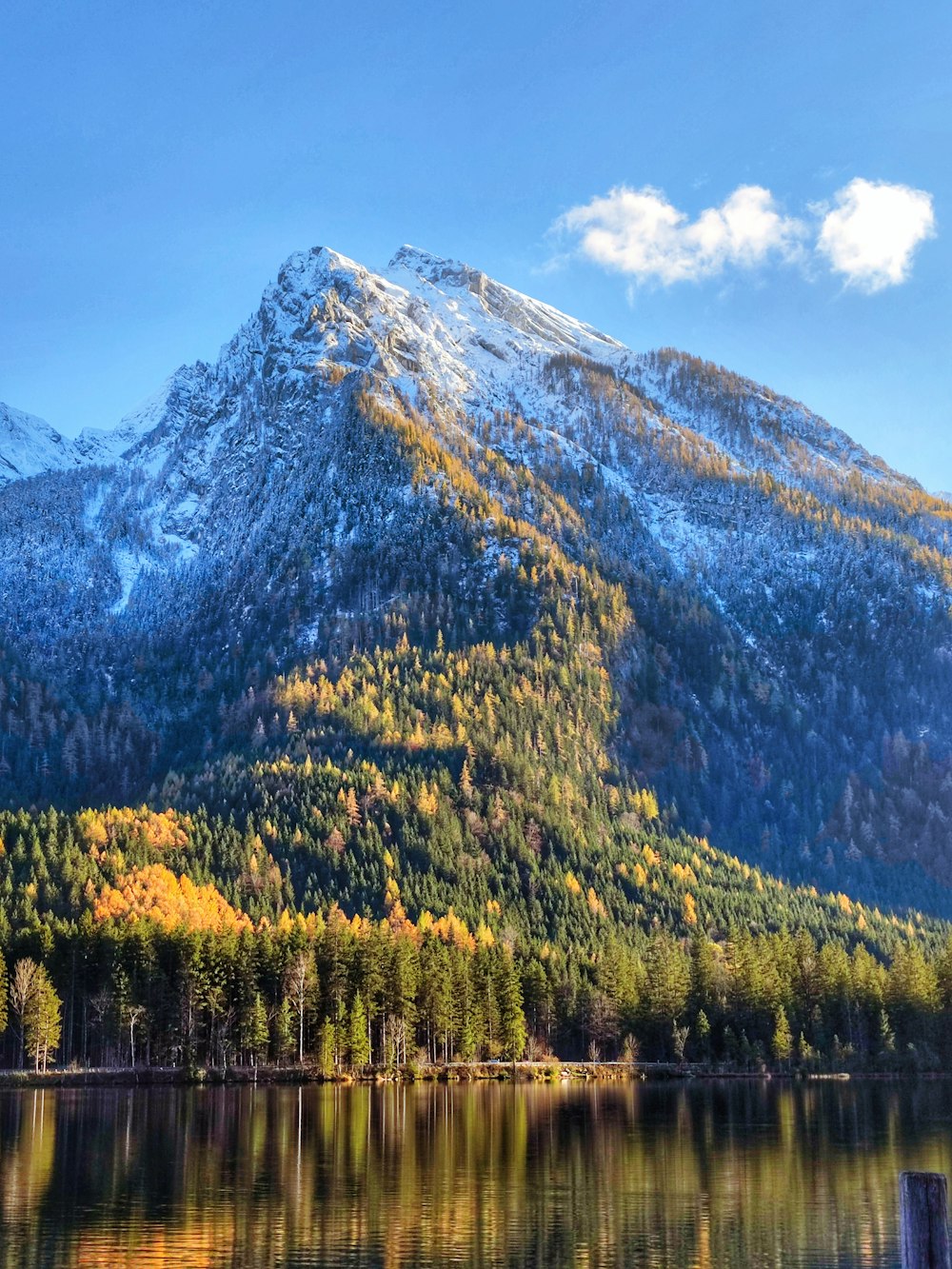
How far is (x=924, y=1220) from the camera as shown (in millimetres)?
22453

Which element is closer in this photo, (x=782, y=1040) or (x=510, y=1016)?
(x=510, y=1016)

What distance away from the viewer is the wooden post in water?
2222 centimetres

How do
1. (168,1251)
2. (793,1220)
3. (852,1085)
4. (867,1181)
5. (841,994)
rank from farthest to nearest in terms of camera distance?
(841,994) < (852,1085) < (867,1181) < (793,1220) < (168,1251)

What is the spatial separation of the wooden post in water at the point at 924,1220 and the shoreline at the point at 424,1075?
143 metres

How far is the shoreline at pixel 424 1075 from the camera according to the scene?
6147 inches

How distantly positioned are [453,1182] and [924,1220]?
5705cm

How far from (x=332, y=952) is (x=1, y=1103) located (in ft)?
158

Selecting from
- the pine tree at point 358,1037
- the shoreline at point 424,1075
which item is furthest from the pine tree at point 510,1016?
the pine tree at point 358,1037

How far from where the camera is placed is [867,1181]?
7681cm

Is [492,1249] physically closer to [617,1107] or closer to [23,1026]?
[617,1107]

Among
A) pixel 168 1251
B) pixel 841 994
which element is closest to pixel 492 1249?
pixel 168 1251

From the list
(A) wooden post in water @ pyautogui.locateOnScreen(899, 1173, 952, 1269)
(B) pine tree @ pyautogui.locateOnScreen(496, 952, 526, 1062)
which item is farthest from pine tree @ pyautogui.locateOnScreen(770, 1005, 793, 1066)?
(A) wooden post in water @ pyautogui.locateOnScreen(899, 1173, 952, 1269)

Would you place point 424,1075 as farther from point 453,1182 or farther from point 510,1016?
point 453,1182

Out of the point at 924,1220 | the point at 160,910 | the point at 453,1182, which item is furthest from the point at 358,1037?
the point at 924,1220
